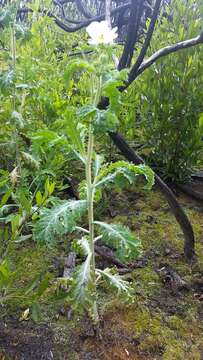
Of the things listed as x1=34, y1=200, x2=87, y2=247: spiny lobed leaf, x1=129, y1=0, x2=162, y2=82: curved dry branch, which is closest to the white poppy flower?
x1=34, y1=200, x2=87, y2=247: spiny lobed leaf

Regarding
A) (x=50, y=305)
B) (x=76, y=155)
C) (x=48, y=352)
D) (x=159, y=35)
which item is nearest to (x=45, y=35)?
(x=159, y=35)

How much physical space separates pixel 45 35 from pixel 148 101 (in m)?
1.11

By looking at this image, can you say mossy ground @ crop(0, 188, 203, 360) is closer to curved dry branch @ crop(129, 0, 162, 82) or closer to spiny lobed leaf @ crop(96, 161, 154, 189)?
spiny lobed leaf @ crop(96, 161, 154, 189)

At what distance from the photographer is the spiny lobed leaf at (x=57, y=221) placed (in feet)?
4.81

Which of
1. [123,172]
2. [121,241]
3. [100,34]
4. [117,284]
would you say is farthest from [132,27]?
[117,284]

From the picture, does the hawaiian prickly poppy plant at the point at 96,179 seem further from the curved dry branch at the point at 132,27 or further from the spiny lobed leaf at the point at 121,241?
the curved dry branch at the point at 132,27

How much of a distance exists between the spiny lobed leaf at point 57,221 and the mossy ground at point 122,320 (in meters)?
0.25

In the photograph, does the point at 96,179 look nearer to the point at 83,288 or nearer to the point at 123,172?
the point at 123,172

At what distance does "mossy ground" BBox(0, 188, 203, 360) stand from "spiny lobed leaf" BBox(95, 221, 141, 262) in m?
0.36

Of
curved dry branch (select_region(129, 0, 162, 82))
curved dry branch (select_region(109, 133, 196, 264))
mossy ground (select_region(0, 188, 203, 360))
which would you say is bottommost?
mossy ground (select_region(0, 188, 203, 360))

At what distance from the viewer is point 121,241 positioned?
61.2 inches

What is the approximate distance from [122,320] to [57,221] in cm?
72

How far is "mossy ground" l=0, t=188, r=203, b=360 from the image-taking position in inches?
67.4

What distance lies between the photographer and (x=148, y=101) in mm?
3160
